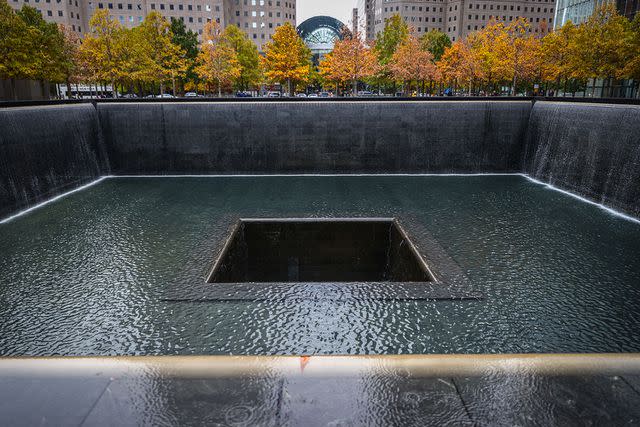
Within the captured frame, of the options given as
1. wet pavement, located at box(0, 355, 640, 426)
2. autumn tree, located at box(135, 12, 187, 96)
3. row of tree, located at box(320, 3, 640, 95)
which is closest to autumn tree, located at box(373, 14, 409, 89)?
row of tree, located at box(320, 3, 640, 95)

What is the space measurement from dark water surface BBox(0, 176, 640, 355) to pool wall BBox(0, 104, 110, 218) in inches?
27.8

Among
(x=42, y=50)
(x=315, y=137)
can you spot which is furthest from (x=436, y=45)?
(x=42, y=50)

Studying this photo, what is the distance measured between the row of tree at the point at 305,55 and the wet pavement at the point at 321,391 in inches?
921

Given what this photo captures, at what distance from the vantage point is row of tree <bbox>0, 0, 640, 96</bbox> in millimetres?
21984

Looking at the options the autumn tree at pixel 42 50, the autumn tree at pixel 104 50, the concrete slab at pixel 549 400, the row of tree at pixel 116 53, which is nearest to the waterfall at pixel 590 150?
the concrete slab at pixel 549 400

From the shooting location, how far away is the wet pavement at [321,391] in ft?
7.75

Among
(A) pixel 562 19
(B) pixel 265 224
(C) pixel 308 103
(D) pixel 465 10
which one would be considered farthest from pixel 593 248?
(D) pixel 465 10

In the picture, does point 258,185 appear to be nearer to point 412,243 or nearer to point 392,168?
point 392,168

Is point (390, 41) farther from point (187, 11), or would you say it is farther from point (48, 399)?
point (187, 11)

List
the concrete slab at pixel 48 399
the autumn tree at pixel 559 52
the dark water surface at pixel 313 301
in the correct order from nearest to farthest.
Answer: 1. the concrete slab at pixel 48 399
2. the dark water surface at pixel 313 301
3. the autumn tree at pixel 559 52

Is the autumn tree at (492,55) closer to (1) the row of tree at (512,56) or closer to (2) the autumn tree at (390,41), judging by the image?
(1) the row of tree at (512,56)

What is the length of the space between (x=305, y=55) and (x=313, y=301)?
37.9 m

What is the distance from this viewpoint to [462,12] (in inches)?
3447

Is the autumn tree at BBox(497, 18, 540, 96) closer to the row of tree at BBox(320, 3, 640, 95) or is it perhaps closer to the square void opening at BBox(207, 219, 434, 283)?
the row of tree at BBox(320, 3, 640, 95)
